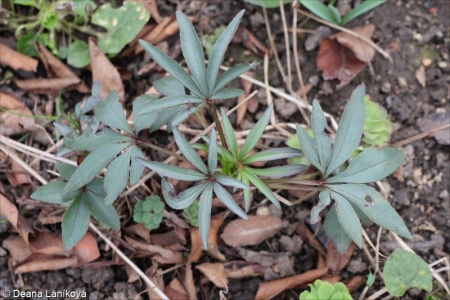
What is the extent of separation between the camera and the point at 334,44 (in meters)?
2.19

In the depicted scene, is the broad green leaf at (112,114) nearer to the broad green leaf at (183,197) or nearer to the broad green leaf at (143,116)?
the broad green leaf at (143,116)

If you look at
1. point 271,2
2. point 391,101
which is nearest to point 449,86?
point 391,101

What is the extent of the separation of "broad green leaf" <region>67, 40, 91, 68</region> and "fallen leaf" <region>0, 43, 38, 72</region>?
0.14m

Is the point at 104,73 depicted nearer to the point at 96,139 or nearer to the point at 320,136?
the point at 96,139

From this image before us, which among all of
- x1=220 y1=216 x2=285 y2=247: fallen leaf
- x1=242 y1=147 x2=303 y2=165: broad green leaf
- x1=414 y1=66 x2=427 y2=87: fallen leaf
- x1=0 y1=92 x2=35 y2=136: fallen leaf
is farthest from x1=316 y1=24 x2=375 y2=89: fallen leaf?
x1=0 y1=92 x2=35 y2=136: fallen leaf

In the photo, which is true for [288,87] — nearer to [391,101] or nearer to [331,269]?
[391,101]

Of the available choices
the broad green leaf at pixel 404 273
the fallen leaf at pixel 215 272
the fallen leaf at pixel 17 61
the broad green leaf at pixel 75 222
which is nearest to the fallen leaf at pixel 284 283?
the fallen leaf at pixel 215 272

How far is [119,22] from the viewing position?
85.0 inches

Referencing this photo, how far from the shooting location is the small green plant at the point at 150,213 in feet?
6.20

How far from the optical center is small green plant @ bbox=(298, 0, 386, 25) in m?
2.08

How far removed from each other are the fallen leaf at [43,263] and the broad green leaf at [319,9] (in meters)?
1.30

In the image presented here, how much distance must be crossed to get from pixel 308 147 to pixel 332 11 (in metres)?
0.88

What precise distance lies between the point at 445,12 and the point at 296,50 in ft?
2.15

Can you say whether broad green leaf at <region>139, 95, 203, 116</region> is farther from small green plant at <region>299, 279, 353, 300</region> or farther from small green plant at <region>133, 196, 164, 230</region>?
small green plant at <region>299, 279, 353, 300</region>
